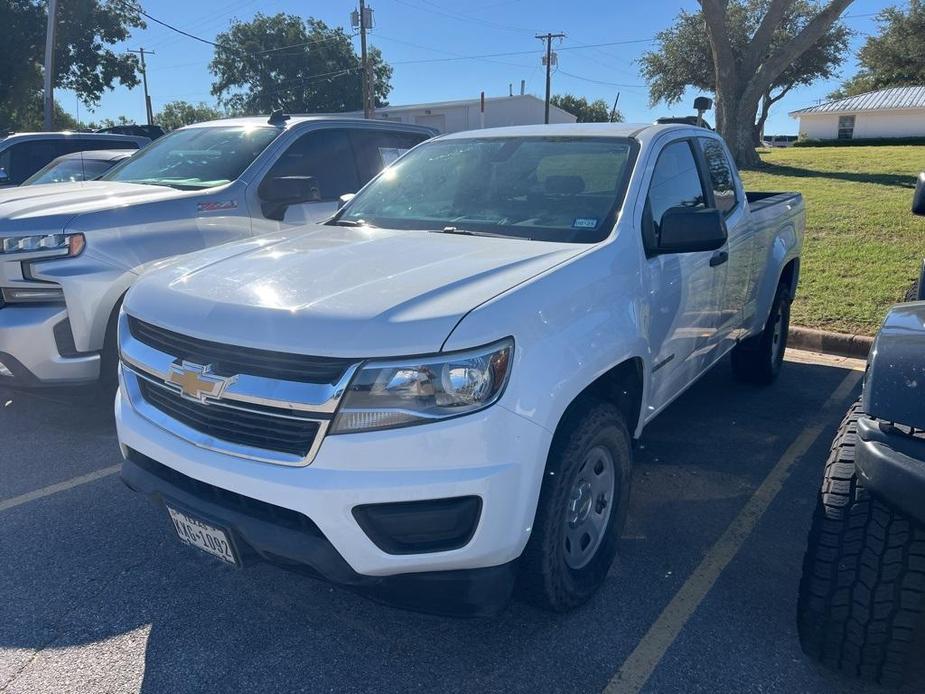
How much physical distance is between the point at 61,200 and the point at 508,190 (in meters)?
2.90

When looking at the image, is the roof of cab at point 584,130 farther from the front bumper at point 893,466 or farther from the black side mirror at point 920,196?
the front bumper at point 893,466

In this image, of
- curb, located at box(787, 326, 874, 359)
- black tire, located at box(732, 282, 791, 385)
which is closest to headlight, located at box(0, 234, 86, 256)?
black tire, located at box(732, 282, 791, 385)

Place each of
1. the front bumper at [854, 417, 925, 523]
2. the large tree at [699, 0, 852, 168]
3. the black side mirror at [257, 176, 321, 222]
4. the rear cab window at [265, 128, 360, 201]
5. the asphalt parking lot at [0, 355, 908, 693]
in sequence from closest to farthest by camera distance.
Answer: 1. the front bumper at [854, 417, 925, 523]
2. the asphalt parking lot at [0, 355, 908, 693]
3. the black side mirror at [257, 176, 321, 222]
4. the rear cab window at [265, 128, 360, 201]
5. the large tree at [699, 0, 852, 168]

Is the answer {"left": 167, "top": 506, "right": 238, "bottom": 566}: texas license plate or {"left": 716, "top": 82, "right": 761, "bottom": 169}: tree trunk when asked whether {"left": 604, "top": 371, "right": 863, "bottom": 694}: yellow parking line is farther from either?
{"left": 716, "top": 82, "right": 761, "bottom": 169}: tree trunk

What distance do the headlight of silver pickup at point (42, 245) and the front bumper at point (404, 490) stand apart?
99.3 inches

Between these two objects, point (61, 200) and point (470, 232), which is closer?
point (470, 232)

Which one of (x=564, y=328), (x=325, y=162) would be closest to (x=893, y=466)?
(x=564, y=328)

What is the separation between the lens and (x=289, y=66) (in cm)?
6144

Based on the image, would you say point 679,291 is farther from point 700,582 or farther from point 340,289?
point 340,289

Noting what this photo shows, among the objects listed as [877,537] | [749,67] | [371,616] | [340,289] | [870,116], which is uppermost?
[870,116]

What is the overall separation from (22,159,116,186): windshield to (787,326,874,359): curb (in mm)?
7163

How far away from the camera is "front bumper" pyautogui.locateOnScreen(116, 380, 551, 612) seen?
2.15 meters

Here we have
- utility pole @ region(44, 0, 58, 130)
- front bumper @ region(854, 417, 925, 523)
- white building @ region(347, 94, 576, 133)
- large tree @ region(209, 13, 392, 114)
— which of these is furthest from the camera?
large tree @ region(209, 13, 392, 114)

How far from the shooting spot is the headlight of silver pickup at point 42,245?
4184 mm
